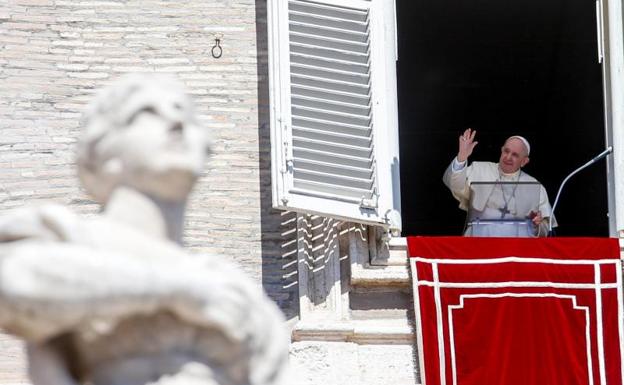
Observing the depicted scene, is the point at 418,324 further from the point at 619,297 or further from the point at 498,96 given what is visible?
the point at 498,96

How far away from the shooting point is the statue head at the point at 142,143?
533 cm

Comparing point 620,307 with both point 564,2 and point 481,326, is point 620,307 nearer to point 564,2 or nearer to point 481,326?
point 481,326

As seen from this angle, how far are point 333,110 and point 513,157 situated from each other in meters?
2.06

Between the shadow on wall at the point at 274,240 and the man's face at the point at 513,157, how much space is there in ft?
6.29

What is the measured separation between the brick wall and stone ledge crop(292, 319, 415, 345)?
24cm

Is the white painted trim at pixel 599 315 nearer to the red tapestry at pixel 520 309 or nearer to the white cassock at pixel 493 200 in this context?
the red tapestry at pixel 520 309

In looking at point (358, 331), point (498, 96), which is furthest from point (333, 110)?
point (498, 96)

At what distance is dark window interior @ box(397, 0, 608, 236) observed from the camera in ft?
55.3

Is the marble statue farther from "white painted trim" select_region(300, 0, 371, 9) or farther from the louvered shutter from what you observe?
"white painted trim" select_region(300, 0, 371, 9)

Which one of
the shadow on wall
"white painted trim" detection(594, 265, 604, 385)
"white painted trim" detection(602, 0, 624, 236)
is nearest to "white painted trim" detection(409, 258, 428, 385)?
the shadow on wall

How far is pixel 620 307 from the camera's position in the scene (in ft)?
41.3

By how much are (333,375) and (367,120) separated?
3.95 ft

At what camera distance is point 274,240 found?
490 inches

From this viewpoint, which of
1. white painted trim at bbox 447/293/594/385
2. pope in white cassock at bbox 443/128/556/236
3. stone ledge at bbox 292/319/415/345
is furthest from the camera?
pope in white cassock at bbox 443/128/556/236
